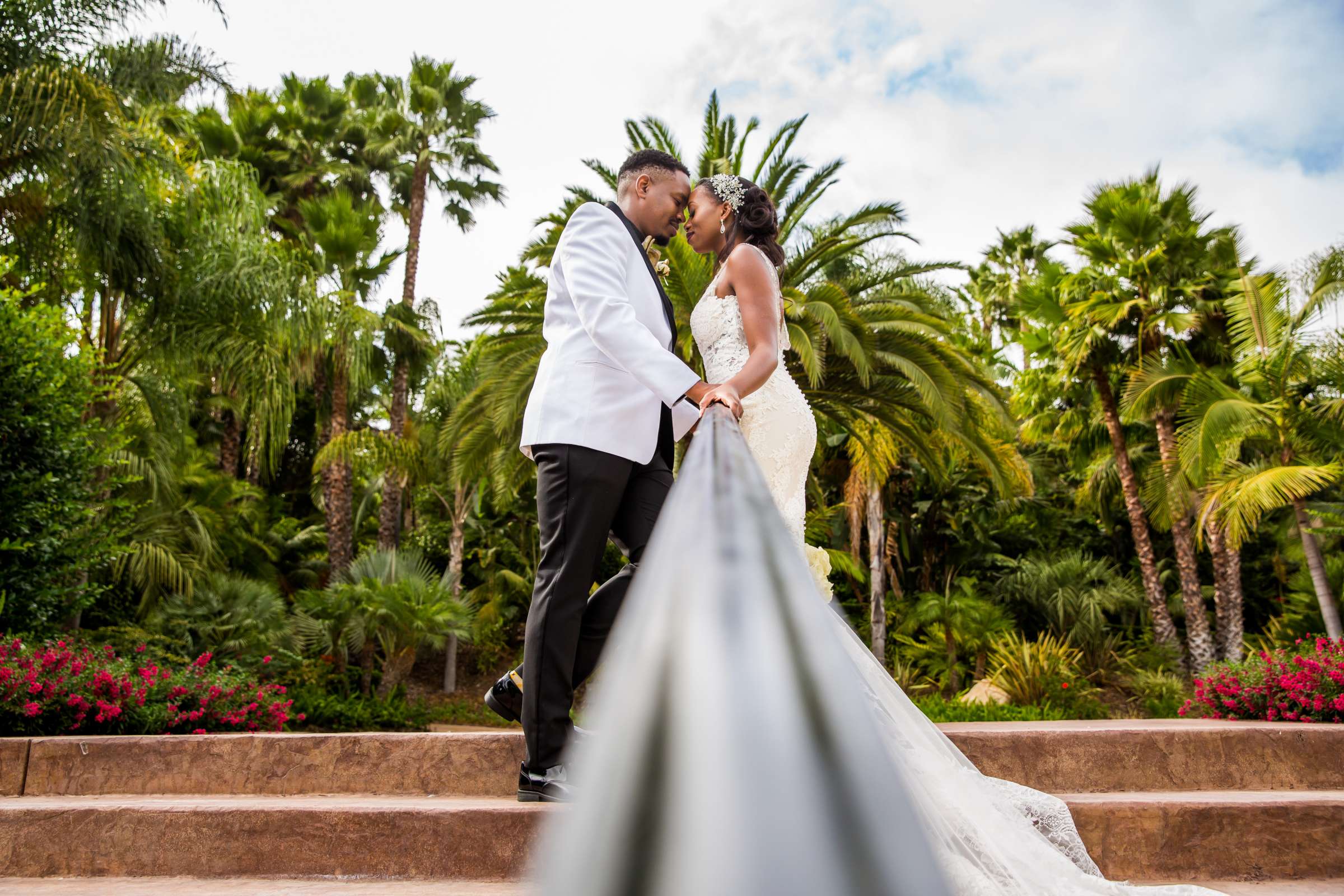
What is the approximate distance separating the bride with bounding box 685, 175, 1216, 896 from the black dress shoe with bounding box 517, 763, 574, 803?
3.14 feet

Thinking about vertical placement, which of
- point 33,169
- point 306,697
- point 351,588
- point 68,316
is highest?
point 33,169

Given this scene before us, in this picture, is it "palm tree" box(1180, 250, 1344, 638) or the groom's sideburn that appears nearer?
the groom's sideburn

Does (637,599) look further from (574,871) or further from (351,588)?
(351,588)

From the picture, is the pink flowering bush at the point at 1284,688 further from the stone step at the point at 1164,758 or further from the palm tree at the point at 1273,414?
the palm tree at the point at 1273,414

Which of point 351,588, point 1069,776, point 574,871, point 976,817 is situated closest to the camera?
point 574,871

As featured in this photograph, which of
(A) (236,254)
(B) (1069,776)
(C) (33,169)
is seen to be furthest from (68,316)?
(B) (1069,776)

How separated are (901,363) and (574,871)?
977cm

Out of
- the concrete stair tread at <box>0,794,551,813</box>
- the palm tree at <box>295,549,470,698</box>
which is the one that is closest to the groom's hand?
the concrete stair tread at <box>0,794,551,813</box>

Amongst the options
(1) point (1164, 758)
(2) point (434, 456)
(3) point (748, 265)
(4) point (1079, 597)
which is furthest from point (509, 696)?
(4) point (1079, 597)

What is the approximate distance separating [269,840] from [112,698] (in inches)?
102

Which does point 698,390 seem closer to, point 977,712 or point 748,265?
point 748,265

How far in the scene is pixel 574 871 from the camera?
0.28 meters

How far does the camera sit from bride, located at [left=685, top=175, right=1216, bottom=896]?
2010 millimetres

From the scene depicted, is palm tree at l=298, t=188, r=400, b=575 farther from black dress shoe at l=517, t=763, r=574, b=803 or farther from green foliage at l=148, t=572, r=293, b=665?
black dress shoe at l=517, t=763, r=574, b=803
